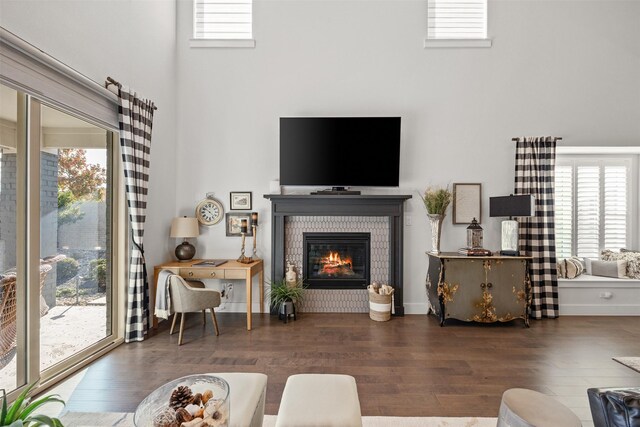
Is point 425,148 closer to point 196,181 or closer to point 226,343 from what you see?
point 196,181

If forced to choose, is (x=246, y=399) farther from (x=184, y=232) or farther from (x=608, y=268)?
(x=608, y=268)

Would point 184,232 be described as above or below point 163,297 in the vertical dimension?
above

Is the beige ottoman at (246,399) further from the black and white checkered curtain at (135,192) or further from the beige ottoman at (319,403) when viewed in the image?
the black and white checkered curtain at (135,192)

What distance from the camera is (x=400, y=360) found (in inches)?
112

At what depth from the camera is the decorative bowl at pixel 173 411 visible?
1030 millimetres

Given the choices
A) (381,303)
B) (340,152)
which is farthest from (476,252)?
(340,152)

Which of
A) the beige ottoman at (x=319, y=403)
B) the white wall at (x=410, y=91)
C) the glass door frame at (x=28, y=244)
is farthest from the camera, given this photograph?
the white wall at (x=410, y=91)

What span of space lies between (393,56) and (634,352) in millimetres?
4104

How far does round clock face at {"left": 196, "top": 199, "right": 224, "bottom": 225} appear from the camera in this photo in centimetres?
429

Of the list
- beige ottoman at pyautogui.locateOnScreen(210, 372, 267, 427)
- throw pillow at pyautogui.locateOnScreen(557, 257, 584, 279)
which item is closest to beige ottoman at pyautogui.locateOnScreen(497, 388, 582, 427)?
beige ottoman at pyautogui.locateOnScreen(210, 372, 267, 427)

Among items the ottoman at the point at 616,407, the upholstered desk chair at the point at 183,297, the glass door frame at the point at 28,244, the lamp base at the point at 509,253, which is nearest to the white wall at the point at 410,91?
the lamp base at the point at 509,253

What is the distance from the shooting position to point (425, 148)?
4.26 metres

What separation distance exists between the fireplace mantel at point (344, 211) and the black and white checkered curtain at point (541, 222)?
1.61m

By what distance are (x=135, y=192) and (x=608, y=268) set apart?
19.2ft
